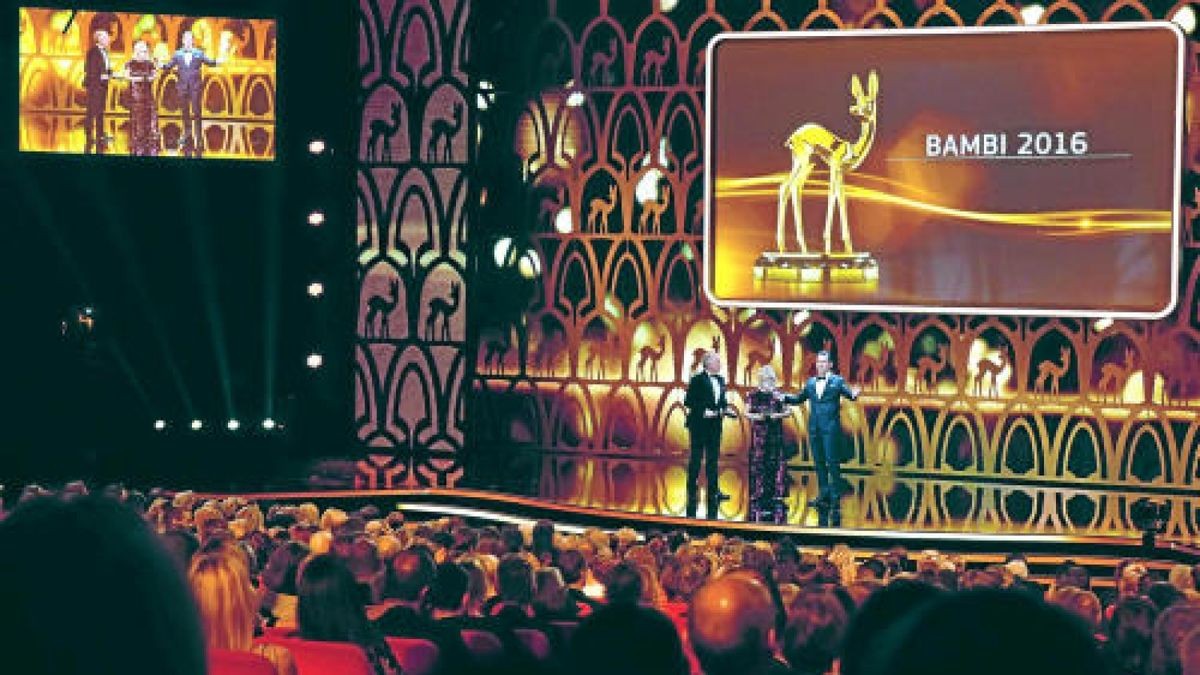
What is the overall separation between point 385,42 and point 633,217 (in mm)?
2091

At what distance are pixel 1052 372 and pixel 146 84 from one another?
608 centimetres

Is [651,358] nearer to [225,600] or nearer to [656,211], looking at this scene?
[656,211]

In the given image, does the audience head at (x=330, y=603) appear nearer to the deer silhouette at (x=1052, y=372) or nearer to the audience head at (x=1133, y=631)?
the audience head at (x=1133, y=631)

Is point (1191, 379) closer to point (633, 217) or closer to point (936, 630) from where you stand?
point (633, 217)

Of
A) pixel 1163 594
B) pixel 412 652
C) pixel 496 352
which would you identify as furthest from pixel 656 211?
pixel 412 652

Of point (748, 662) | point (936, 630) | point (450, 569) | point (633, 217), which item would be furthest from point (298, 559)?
point (633, 217)

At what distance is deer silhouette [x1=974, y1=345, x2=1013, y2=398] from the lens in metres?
12.6

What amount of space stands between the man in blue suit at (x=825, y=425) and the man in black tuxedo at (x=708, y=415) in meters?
0.44

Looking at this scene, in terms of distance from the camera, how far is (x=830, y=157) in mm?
12898

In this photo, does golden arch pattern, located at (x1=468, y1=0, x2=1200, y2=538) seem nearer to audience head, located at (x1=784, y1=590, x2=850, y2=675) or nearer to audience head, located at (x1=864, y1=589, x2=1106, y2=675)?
audience head, located at (x1=784, y1=590, x2=850, y2=675)

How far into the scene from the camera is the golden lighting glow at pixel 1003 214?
39.6 ft

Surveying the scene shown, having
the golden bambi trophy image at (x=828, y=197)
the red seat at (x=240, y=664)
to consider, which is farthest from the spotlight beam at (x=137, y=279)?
the red seat at (x=240, y=664)

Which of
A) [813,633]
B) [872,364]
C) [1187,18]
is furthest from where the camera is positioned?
[872,364]

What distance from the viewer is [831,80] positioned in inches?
505
